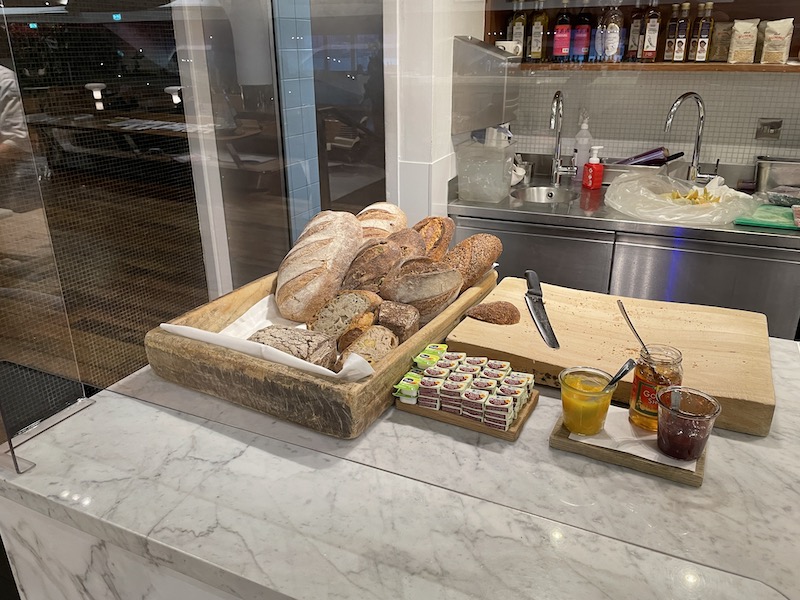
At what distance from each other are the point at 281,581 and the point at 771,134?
115 inches

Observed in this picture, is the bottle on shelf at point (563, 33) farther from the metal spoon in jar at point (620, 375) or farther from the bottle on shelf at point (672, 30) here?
the metal spoon in jar at point (620, 375)

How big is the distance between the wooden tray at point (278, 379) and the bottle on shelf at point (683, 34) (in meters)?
2.09

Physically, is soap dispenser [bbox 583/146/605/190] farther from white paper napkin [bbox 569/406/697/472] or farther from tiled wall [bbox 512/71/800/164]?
white paper napkin [bbox 569/406/697/472]

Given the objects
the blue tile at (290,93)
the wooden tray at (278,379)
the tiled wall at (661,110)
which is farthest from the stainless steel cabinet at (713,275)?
the wooden tray at (278,379)

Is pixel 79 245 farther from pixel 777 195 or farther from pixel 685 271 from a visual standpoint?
pixel 777 195

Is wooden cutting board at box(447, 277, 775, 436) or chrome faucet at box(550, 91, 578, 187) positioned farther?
chrome faucet at box(550, 91, 578, 187)

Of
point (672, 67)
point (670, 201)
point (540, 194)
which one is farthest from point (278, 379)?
point (672, 67)

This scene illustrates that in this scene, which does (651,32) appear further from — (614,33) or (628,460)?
(628,460)

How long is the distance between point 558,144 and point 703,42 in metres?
0.73

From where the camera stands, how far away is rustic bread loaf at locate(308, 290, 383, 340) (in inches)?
45.4

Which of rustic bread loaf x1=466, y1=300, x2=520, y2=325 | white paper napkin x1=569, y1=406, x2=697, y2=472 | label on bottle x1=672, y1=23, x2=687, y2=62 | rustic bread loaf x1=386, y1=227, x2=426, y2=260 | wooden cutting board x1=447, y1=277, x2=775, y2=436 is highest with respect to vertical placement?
label on bottle x1=672, y1=23, x2=687, y2=62

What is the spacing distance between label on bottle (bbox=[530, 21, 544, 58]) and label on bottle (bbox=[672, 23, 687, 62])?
583 millimetres

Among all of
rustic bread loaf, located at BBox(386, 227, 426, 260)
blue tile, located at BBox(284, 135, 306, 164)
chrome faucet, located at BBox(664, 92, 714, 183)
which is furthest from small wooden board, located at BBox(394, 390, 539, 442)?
chrome faucet, located at BBox(664, 92, 714, 183)

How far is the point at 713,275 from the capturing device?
7.43 ft
